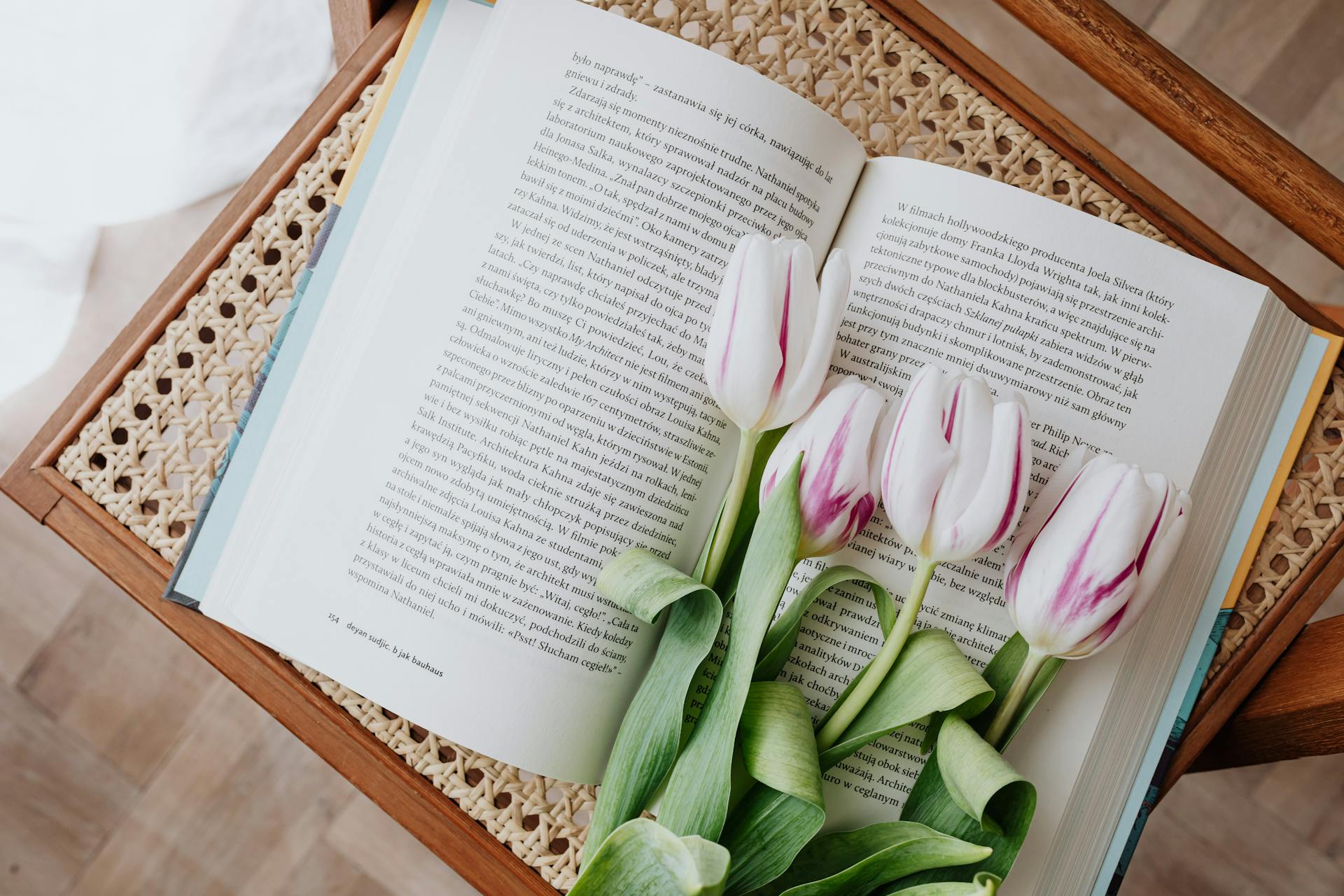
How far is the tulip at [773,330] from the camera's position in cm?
41

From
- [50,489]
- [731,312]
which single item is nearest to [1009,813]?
[731,312]

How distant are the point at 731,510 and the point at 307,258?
27cm

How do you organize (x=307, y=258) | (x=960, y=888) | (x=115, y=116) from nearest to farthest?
(x=960, y=888) < (x=307, y=258) < (x=115, y=116)

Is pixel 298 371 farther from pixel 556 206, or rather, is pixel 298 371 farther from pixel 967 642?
pixel 967 642

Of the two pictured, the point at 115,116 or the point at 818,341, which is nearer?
the point at 818,341

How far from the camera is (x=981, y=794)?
15.3 inches

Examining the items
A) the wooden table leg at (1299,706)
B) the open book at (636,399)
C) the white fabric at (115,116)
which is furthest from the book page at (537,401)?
the white fabric at (115,116)

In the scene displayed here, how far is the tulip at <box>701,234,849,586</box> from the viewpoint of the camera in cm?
41

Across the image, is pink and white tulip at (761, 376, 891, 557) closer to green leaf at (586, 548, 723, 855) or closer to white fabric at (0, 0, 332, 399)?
green leaf at (586, 548, 723, 855)

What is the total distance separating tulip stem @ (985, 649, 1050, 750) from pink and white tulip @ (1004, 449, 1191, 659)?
10 mm

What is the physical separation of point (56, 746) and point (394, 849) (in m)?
0.32

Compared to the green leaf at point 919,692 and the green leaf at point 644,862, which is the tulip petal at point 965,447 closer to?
the green leaf at point 919,692

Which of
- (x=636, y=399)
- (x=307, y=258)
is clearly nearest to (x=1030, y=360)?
(x=636, y=399)

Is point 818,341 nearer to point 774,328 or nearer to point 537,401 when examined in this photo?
point 774,328
